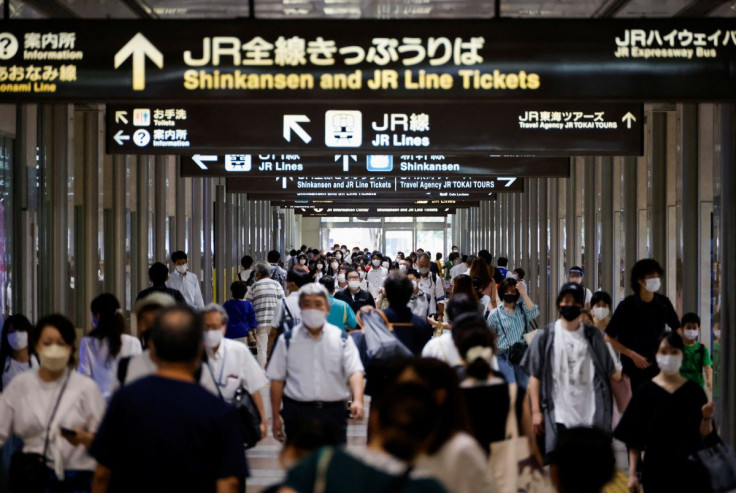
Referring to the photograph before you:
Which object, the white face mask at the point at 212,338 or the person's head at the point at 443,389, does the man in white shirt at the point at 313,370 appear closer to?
the white face mask at the point at 212,338

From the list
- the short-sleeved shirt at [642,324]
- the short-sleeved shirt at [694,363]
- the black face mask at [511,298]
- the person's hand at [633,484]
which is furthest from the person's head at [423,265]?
the person's hand at [633,484]

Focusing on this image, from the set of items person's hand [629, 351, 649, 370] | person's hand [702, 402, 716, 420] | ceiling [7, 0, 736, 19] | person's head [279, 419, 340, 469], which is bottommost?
person's hand [702, 402, 716, 420]

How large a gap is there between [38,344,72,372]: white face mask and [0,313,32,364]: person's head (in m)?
1.75

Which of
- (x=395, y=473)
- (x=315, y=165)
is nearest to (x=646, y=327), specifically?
(x=395, y=473)

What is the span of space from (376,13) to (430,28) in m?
2.79

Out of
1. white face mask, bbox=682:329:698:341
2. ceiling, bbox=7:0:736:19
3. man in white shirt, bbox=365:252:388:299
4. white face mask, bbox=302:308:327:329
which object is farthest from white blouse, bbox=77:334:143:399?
man in white shirt, bbox=365:252:388:299

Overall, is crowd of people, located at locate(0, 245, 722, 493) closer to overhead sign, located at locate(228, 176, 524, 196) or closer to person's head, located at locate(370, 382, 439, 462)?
person's head, located at locate(370, 382, 439, 462)

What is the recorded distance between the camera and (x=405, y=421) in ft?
9.52

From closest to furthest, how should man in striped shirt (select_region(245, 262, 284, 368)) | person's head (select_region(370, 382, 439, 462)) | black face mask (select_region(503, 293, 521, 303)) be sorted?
1. person's head (select_region(370, 382, 439, 462))
2. black face mask (select_region(503, 293, 521, 303))
3. man in striped shirt (select_region(245, 262, 284, 368))

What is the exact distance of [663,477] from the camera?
6.07 m

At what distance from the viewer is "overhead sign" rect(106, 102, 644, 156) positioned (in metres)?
9.92

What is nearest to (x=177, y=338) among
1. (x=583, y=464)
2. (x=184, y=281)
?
(x=583, y=464)

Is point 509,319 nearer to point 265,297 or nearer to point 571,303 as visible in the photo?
point 571,303

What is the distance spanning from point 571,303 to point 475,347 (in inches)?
85.8
